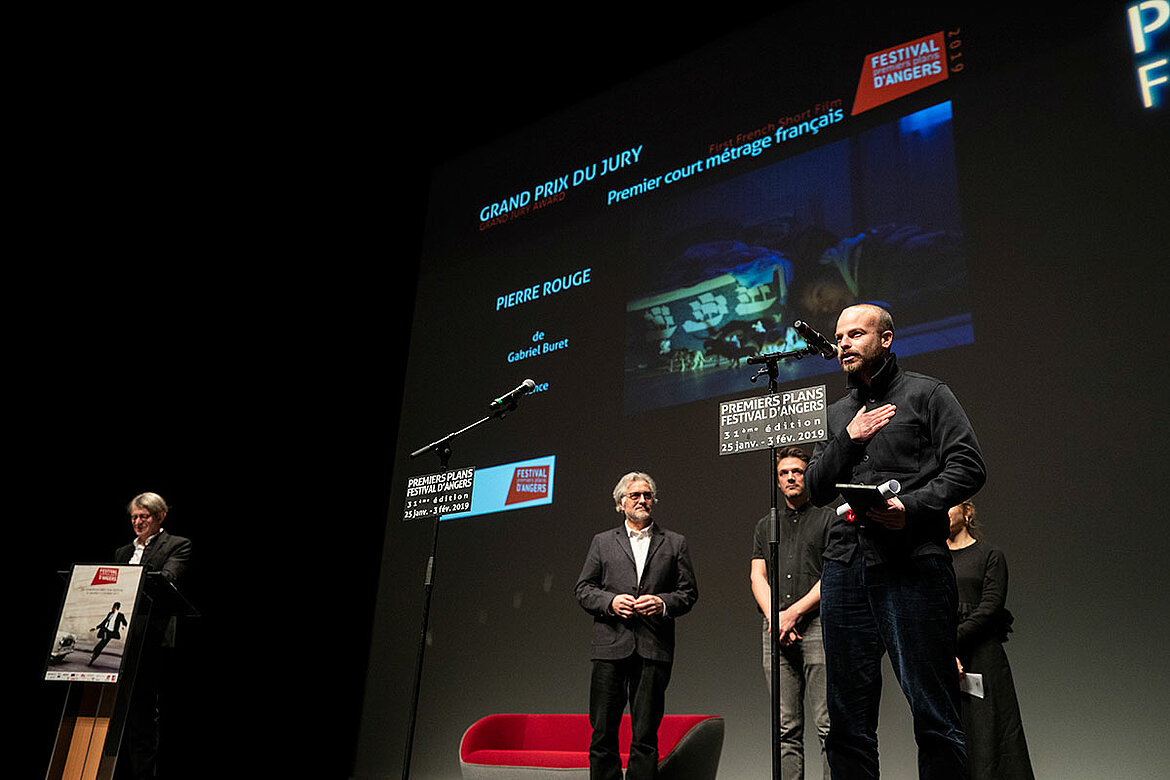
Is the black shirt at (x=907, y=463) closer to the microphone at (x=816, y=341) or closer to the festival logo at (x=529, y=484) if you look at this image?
the microphone at (x=816, y=341)

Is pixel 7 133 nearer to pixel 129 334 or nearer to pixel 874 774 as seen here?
pixel 129 334

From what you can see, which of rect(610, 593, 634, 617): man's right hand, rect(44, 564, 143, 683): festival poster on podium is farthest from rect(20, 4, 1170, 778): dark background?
rect(44, 564, 143, 683): festival poster on podium

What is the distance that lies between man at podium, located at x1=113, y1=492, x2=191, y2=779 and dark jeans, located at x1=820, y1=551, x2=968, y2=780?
2.96 metres

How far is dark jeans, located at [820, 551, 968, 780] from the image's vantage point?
1958 millimetres

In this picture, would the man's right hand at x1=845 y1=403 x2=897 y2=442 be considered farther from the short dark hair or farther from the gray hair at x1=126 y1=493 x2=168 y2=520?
the gray hair at x1=126 y1=493 x2=168 y2=520

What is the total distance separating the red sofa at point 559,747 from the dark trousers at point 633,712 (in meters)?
0.19

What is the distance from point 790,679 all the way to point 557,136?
390 cm

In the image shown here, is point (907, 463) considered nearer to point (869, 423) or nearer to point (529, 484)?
point (869, 423)

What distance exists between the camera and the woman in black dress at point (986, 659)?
3113 mm

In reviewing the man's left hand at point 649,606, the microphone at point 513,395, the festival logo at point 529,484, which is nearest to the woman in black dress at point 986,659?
the man's left hand at point 649,606

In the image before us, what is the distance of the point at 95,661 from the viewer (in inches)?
130

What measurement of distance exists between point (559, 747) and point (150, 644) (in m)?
1.86

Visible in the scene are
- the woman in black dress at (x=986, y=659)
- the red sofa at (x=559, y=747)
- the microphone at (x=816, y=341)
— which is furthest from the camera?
the red sofa at (x=559, y=747)

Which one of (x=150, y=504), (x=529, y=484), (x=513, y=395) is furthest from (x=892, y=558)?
(x=150, y=504)
